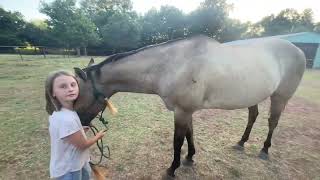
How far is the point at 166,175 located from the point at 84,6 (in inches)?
2154

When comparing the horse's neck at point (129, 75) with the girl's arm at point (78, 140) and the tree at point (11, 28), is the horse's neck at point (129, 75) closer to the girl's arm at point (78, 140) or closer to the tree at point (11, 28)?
the girl's arm at point (78, 140)

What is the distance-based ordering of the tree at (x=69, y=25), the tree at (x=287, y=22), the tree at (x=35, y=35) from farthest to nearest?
1. the tree at (x=287, y=22)
2. the tree at (x=35, y=35)
3. the tree at (x=69, y=25)

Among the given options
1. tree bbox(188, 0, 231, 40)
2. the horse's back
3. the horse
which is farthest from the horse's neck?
tree bbox(188, 0, 231, 40)

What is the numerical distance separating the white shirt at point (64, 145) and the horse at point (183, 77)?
70cm

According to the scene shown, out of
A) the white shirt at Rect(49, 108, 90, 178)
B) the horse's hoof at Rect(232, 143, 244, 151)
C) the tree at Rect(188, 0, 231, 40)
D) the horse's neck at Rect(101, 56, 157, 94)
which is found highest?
the tree at Rect(188, 0, 231, 40)

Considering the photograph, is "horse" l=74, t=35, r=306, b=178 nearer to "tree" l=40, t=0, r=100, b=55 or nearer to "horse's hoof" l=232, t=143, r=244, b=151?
"horse's hoof" l=232, t=143, r=244, b=151

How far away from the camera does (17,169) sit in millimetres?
2877

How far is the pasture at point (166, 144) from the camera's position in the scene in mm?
2984

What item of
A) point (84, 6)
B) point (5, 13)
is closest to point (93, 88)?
point (5, 13)

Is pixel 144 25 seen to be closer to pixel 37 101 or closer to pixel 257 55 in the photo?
pixel 37 101

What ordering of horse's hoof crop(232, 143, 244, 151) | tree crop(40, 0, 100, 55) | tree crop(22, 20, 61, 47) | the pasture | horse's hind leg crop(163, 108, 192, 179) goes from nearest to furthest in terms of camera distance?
horse's hind leg crop(163, 108, 192, 179)
the pasture
horse's hoof crop(232, 143, 244, 151)
tree crop(40, 0, 100, 55)
tree crop(22, 20, 61, 47)

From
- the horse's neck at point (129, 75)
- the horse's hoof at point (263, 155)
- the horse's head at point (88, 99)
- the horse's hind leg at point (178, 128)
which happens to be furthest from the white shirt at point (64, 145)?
the horse's hoof at point (263, 155)

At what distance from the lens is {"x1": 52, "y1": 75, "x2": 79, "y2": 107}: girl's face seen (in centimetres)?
154

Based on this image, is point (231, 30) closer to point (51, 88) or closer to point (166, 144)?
point (166, 144)
